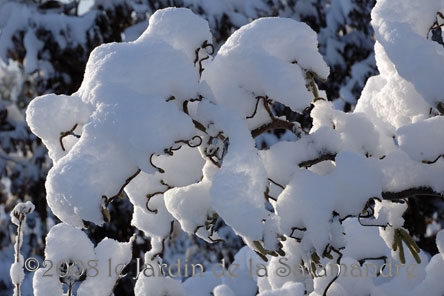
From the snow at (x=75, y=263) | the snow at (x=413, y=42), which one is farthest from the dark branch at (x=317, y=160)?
the snow at (x=75, y=263)

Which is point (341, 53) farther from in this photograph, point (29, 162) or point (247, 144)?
point (247, 144)

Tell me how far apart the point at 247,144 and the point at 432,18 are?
389 millimetres

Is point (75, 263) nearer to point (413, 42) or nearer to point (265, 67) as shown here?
point (265, 67)

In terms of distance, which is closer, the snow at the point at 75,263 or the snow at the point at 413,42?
the snow at the point at 413,42

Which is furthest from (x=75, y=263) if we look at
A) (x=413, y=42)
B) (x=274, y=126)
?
(x=413, y=42)

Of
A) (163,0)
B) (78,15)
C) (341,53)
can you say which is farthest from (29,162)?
(341,53)

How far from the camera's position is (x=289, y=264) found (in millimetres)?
1287

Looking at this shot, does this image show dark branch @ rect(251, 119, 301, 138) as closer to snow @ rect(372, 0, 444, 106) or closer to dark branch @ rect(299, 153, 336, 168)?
dark branch @ rect(299, 153, 336, 168)

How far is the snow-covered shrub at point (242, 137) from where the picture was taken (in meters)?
0.83

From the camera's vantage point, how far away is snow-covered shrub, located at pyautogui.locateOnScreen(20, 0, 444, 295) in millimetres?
826

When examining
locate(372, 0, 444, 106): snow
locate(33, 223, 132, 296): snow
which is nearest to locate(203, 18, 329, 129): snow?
locate(372, 0, 444, 106): snow

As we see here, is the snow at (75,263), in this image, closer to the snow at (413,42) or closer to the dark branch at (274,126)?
the dark branch at (274,126)

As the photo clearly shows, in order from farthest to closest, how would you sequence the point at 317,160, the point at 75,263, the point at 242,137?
the point at 75,263 < the point at 317,160 < the point at 242,137

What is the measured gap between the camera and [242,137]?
896mm
